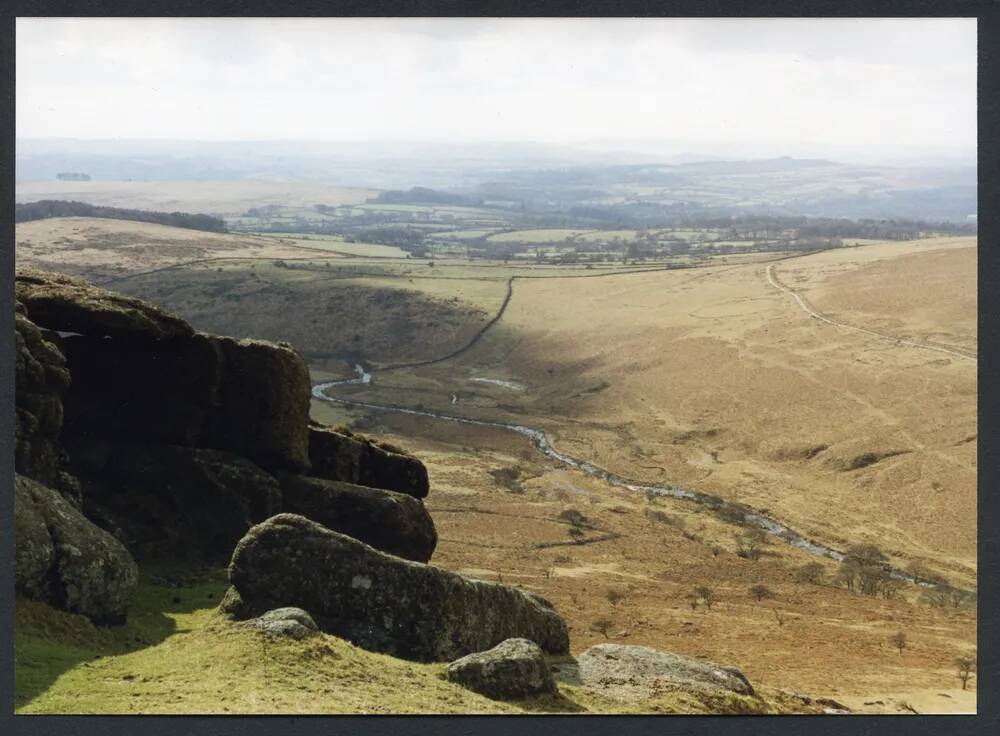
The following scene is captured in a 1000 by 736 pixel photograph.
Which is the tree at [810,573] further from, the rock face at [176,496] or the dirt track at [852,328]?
the dirt track at [852,328]

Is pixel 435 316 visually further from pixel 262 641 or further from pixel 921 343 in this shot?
pixel 262 641

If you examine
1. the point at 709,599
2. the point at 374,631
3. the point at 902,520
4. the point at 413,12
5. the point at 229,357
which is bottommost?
the point at 902,520

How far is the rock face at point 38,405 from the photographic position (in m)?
17.8

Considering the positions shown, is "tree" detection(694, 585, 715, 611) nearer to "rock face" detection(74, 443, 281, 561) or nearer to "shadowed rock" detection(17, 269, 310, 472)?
"shadowed rock" detection(17, 269, 310, 472)

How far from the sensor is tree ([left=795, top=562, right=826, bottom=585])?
132ft

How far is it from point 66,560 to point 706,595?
66.9 feet

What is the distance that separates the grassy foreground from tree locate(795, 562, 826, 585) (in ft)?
84.0

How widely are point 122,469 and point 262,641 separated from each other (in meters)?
8.14

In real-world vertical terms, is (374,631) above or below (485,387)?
above

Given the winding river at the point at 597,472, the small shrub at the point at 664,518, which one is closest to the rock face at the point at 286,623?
the winding river at the point at 597,472

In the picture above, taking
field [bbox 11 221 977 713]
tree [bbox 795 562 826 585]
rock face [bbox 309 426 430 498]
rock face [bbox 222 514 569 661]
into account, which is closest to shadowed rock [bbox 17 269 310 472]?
rock face [bbox 309 426 430 498]

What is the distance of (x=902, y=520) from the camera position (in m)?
51.7

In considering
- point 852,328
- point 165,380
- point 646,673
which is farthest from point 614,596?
point 852,328

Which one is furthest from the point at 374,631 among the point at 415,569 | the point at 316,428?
the point at 316,428
